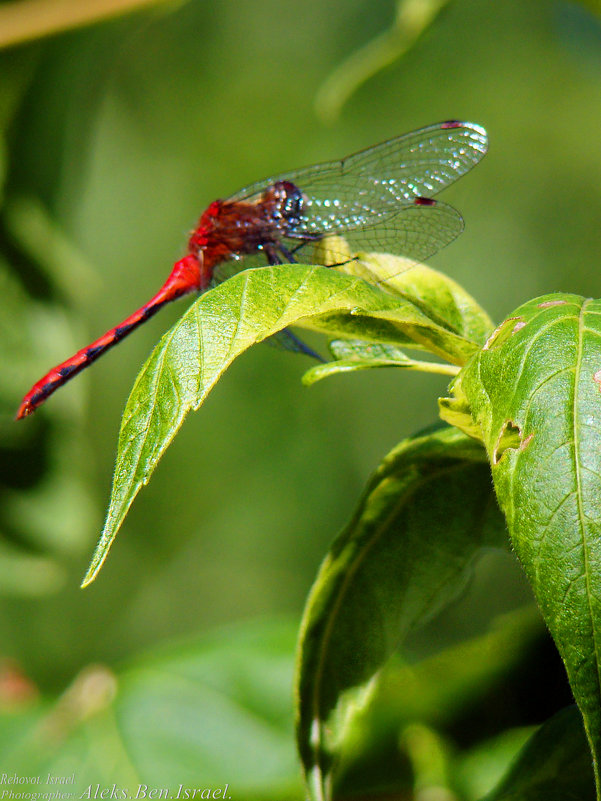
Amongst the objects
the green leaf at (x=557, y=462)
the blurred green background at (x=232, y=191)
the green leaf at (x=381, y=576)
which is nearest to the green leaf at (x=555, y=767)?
the green leaf at (x=381, y=576)

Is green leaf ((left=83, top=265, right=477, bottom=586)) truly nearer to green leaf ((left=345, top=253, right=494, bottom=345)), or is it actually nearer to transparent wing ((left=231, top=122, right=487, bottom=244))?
green leaf ((left=345, top=253, right=494, bottom=345))

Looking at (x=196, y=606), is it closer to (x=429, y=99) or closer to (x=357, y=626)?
(x=429, y=99)

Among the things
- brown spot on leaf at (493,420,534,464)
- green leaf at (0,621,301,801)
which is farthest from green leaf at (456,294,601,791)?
green leaf at (0,621,301,801)

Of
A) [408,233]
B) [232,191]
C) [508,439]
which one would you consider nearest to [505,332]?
[508,439]

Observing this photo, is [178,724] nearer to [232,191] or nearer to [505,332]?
[505,332]

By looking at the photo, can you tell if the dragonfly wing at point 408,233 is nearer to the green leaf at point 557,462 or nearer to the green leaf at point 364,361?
the green leaf at point 364,361
